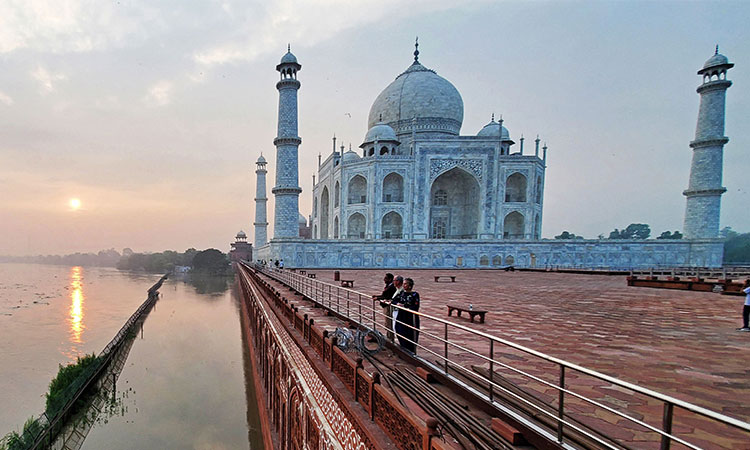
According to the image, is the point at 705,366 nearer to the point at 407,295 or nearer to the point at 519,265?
the point at 407,295

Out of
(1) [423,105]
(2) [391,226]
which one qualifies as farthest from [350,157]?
(1) [423,105]

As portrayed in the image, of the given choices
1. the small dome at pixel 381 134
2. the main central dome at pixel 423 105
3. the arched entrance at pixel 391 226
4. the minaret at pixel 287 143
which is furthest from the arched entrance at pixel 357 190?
the minaret at pixel 287 143

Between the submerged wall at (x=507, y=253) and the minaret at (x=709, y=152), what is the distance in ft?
5.65

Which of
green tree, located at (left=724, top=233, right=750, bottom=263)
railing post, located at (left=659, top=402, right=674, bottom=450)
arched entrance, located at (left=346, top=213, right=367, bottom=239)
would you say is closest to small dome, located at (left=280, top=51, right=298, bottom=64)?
arched entrance, located at (left=346, top=213, right=367, bottom=239)

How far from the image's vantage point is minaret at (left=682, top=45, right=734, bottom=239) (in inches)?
906

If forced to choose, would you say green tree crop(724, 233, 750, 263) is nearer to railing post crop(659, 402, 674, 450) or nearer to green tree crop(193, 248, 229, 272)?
railing post crop(659, 402, 674, 450)

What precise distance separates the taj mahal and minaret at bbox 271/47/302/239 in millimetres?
64

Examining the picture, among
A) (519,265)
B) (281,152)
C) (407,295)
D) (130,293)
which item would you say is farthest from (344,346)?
(130,293)

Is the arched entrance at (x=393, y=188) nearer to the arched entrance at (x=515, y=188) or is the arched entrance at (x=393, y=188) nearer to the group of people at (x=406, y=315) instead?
the arched entrance at (x=515, y=188)

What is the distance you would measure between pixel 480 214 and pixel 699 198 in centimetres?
1506

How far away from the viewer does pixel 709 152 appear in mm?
23172

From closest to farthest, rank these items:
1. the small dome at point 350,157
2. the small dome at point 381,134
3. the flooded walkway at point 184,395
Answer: the flooded walkway at point 184,395 → the small dome at point 381,134 → the small dome at point 350,157

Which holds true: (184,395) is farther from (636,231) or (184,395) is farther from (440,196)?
(636,231)

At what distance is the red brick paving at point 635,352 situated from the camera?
255 cm
